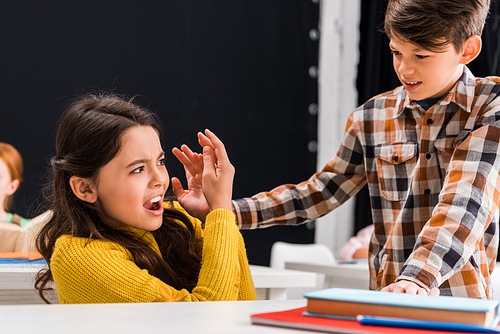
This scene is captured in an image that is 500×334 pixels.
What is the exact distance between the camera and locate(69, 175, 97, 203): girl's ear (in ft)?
3.62

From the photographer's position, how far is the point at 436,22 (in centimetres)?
114

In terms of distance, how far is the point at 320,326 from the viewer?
497 millimetres

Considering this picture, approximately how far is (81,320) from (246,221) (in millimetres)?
840

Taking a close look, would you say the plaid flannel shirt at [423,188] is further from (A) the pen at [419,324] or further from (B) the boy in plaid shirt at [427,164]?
(A) the pen at [419,324]

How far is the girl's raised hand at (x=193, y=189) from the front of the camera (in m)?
1.25

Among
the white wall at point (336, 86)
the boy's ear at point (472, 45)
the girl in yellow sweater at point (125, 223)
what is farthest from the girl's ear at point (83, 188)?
the white wall at point (336, 86)

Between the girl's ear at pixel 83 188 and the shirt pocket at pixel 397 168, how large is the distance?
738 millimetres

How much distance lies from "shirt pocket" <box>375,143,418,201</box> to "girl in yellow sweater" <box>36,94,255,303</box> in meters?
0.43

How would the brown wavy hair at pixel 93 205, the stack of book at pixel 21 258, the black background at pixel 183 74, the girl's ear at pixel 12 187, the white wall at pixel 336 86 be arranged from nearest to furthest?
the brown wavy hair at pixel 93 205 → the stack of book at pixel 21 258 → the girl's ear at pixel 12 187 → the black background at pixel 183 74 → the white wall at pixel 336 86

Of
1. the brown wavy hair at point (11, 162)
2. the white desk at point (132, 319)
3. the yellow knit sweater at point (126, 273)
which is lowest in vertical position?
the brown wavy hair at point (11, 162)

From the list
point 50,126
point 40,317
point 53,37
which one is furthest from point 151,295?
point 53,37

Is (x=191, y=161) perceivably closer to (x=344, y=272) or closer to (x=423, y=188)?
(x=423, y=188)

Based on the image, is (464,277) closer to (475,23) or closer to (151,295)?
(475,23)

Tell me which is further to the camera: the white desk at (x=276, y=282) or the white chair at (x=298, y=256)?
the white chair at (x=298, y=256)
